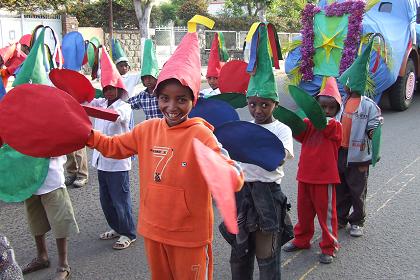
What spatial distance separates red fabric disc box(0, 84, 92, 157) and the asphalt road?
1520 mm

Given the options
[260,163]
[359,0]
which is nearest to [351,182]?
[260,163]

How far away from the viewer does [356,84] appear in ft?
12.5

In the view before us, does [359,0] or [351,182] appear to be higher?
[359,0]

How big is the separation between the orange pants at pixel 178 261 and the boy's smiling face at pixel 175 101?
620 mm

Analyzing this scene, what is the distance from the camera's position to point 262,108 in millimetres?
2693

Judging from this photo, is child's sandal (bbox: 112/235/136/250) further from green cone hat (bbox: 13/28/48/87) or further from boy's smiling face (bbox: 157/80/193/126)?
boy's smiling face (bbox: 157/80/193/126)

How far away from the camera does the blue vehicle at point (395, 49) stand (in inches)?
356

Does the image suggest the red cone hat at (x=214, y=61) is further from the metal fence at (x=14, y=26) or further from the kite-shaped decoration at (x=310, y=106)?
the metal fence at (x=14, y=26)

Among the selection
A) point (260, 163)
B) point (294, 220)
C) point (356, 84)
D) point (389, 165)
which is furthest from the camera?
point (389, 165)

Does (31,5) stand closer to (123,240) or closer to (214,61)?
(214,61)

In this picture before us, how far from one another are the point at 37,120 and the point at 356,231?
298 centimetres

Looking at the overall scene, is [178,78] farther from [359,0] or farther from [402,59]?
[402,59]

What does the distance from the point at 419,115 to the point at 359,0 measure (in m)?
3.40

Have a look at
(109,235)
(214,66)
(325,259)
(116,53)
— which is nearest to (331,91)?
(325,259)
